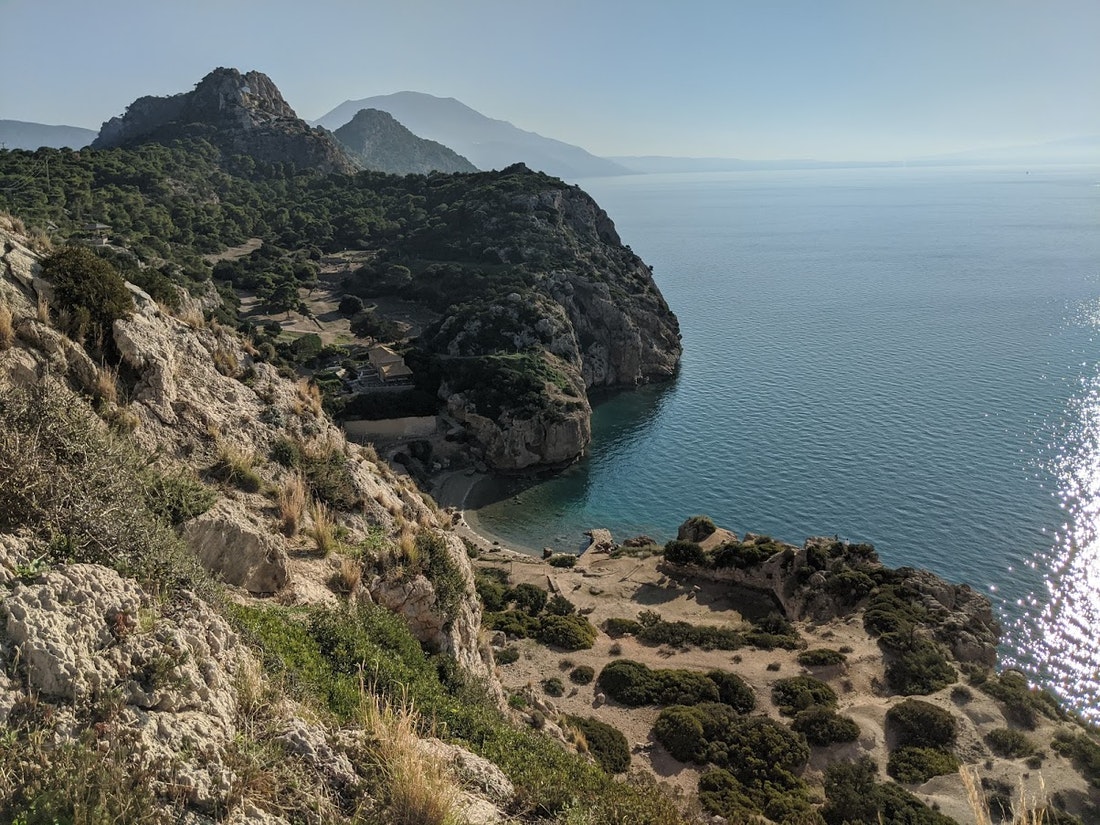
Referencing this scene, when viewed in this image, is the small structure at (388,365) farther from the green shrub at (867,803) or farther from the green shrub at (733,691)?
the green shrub at (867,803)

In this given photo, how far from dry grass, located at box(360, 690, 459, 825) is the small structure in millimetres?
54220

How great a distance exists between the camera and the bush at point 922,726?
2033 centimetres

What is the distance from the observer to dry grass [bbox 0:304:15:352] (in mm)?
9930

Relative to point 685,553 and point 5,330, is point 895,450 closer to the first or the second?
point 685,553

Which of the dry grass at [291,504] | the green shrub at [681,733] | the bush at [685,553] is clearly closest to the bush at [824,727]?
the green shrub at [681,733]

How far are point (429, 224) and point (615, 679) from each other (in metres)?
81.7

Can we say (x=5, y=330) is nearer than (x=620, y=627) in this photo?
Yes

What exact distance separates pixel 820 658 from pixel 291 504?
21222 mm

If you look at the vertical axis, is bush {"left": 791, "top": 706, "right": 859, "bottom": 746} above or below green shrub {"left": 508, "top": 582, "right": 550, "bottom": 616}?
above

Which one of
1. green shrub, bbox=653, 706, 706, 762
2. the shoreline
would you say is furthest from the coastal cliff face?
green shrub, bbox=653, 706, 706, 762

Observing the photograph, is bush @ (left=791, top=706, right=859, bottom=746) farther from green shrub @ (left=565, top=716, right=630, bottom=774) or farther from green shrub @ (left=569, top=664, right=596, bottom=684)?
green shrub @ (left=569, top=664, right=596, bottom=684)

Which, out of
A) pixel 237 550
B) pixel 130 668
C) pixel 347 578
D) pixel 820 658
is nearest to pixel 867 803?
pixel 820 658

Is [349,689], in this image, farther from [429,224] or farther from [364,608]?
[429,224]

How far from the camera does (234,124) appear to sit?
423 feet
